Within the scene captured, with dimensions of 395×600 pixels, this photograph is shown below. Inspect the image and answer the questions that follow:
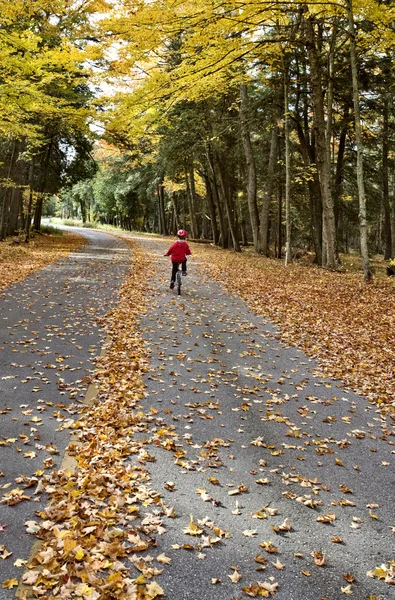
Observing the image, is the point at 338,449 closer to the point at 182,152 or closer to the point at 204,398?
the point at 204,398

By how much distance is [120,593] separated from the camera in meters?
3.12

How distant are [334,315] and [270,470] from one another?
7.09 metres

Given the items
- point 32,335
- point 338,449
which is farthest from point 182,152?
point 338,449

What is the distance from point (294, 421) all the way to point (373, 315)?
20.0 ft

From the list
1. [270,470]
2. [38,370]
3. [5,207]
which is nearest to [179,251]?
[38,370]

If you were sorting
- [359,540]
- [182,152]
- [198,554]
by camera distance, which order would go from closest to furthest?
[198,554] < [359,540] < [182,152]

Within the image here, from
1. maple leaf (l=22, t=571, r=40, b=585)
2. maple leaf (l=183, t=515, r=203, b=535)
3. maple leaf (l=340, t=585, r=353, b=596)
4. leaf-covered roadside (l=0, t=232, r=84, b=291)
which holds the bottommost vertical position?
maple leaf (l=340, t=585, r=353, b=596)

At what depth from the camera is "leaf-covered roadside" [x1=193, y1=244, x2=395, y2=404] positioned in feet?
26.0

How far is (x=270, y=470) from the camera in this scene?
15.8 ft

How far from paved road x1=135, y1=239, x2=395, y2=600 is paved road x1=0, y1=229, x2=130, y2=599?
1152 millimetres

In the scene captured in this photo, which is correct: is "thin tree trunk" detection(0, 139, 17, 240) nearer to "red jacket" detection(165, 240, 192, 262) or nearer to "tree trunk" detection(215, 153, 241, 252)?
"tree trunk" detection(215, 153, 241, 252)

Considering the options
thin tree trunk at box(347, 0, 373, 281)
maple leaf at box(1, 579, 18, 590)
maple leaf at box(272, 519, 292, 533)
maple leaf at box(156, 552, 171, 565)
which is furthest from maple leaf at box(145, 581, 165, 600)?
thin tree trunk at box(347, 0, 373, 281)

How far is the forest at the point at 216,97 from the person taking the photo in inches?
448

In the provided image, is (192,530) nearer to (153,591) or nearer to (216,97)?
(153,591)
